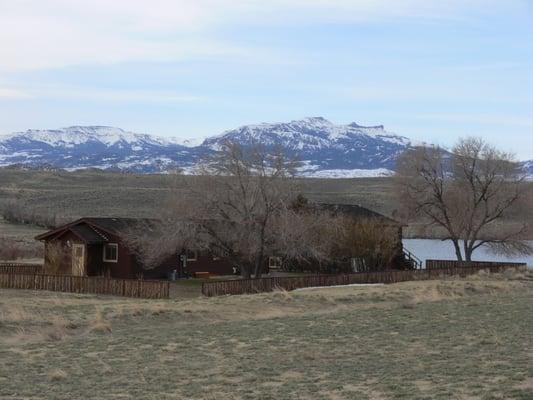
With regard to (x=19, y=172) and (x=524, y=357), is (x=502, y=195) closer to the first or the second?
(x=524, y=357)

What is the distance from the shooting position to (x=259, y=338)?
18.2 meters

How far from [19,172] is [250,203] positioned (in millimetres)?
124558

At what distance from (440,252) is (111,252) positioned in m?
39.5

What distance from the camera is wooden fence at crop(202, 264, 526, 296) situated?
1323 inches

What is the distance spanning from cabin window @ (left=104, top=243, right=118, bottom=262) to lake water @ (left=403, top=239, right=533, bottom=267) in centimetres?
3155

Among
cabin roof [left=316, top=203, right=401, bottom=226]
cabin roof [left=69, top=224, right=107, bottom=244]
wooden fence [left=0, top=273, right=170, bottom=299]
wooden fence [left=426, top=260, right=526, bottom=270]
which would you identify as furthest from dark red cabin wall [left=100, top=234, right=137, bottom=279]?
wooden fence [left=426, top=260, right=526, bottom=270]

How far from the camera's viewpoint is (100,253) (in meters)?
43.4

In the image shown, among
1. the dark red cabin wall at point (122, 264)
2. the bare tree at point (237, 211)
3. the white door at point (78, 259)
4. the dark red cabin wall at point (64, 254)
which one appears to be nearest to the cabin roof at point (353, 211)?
the bare tree at point (237, 211)

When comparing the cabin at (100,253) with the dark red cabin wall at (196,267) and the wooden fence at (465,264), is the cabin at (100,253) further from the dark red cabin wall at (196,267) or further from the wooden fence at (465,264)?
the wooden fence at (465,264)

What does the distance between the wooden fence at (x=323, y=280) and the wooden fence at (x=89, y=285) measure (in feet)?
6.79

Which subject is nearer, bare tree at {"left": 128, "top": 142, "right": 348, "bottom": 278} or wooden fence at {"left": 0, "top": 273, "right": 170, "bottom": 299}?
wooden fence at {"left": 0, "top": 273, "right": 170, "bottom": 299}

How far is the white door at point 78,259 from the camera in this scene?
141 ft

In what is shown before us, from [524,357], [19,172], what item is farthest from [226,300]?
[19,172]

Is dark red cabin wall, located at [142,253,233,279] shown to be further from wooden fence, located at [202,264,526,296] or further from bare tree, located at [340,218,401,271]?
wooden fence, located at [202,264,526,296]
